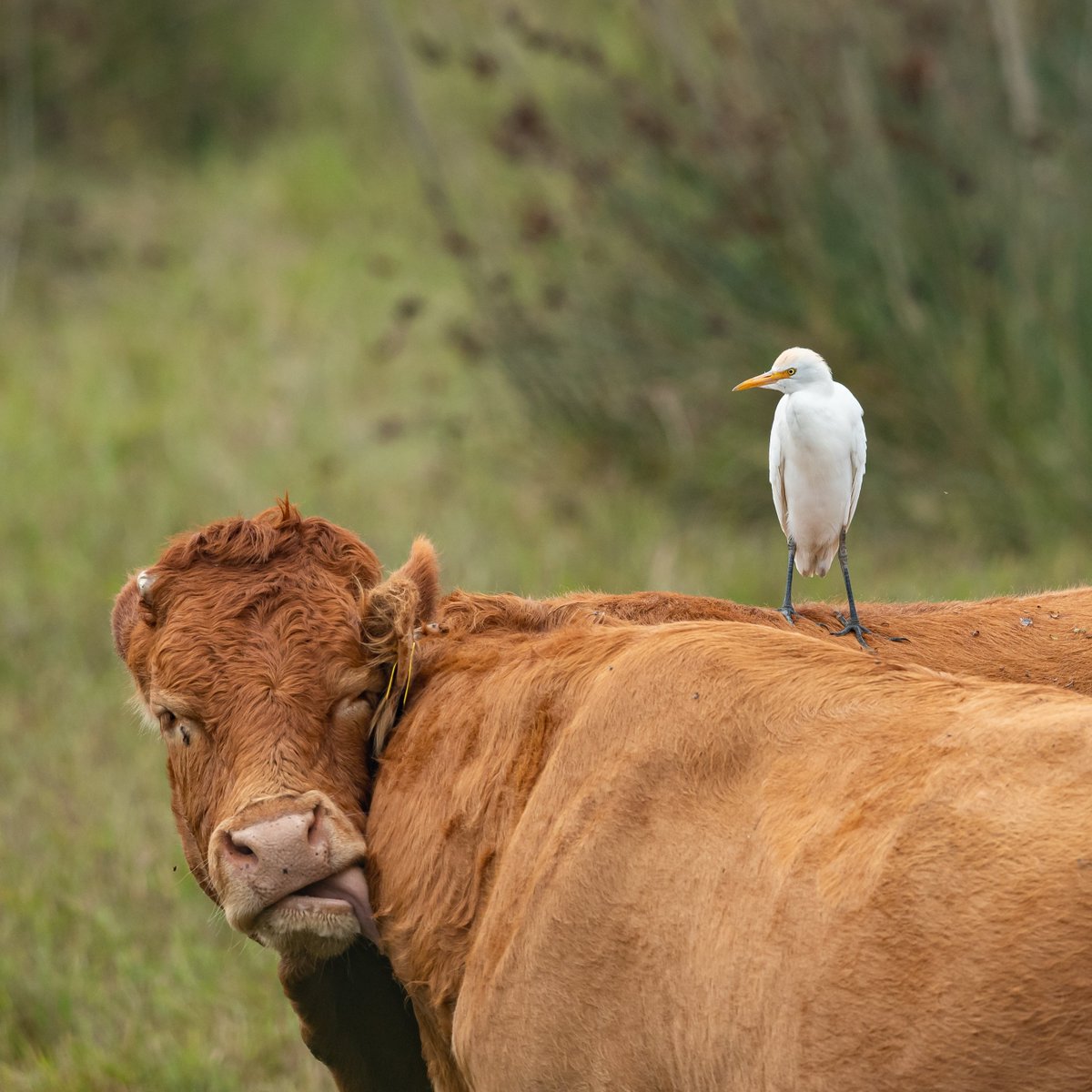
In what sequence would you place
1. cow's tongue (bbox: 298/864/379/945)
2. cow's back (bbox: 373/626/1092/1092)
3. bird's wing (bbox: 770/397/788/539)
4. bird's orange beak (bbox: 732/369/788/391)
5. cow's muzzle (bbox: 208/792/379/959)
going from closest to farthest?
cow's back (bbox: 373/626/1092/1092) < cow's muzzle (bbox: 208/792/379/959) < cow's tongue (bbox: 298/864/379/945) < bird's orange beak (bbox: 732/369/788/391) < bird's wing (bbox: 770/397/788/539)

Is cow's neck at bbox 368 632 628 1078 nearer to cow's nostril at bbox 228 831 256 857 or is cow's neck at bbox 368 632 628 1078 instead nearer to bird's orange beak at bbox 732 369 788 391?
cow's nostril at bbox 228 831 256 857

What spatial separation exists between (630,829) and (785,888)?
329 mm

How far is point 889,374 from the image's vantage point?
310 inches

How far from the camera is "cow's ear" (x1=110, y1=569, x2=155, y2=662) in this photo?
3176 millimetres

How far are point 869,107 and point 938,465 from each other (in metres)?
1.75

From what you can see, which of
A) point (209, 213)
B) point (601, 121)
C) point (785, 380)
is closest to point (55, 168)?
point (209, 213)

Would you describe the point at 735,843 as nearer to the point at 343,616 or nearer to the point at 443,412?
the point at 343,616

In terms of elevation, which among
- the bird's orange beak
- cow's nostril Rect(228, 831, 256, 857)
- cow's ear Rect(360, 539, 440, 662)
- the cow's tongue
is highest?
the bird's orange beak

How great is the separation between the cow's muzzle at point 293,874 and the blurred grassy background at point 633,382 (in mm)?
2133

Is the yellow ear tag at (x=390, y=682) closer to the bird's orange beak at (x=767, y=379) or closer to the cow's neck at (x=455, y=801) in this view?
the cow's neck at (x=455, y=801)

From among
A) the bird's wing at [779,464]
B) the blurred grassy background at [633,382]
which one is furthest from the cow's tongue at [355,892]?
the blurred grassy background at [633,382]

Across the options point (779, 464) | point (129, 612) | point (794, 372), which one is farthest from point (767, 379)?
point (129, 612)

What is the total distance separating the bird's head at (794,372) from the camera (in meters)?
3.62

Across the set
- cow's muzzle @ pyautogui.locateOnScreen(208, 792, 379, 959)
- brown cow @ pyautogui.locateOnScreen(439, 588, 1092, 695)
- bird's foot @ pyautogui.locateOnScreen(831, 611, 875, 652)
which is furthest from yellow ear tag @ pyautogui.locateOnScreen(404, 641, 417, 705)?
bird's foot @ pyautogui.locateOnScreen(831, 611, 875, 652)
